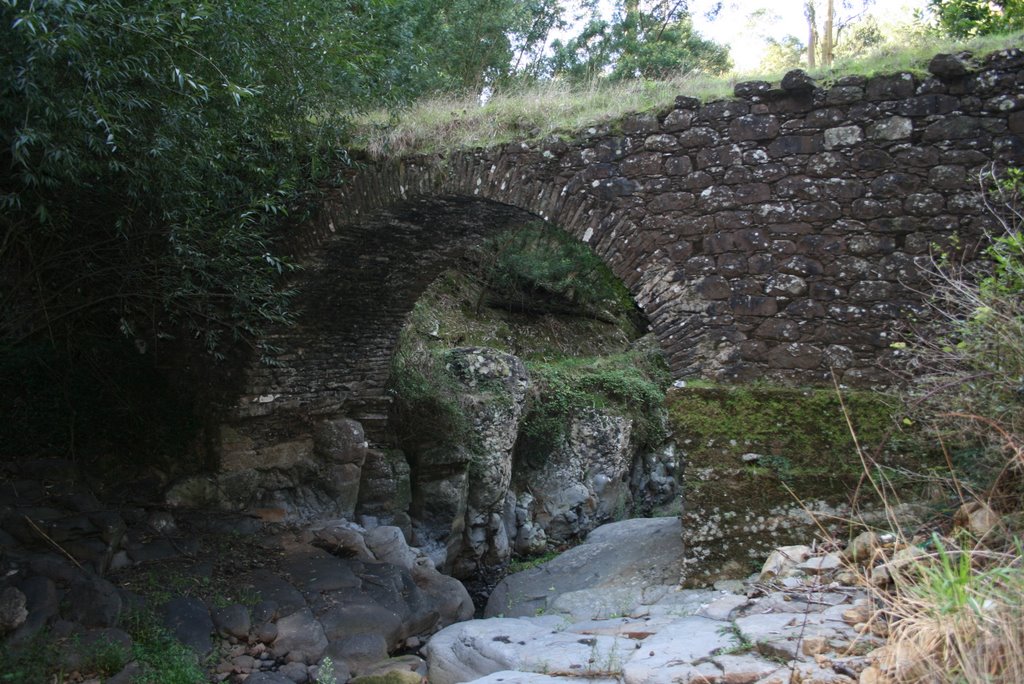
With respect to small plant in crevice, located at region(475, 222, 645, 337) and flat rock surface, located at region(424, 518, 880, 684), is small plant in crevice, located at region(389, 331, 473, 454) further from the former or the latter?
small plant in crevice, located at region(475, 222, 645, 337)

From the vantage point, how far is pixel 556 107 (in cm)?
702

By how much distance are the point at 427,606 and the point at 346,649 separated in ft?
3.71

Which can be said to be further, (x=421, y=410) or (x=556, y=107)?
(x=421, y=410)

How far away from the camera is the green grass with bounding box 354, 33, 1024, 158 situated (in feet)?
19.0

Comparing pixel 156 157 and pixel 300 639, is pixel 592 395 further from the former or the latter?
pixel 156 157

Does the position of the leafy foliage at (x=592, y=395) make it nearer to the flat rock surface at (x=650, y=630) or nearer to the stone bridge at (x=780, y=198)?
the flat rock surface at (x=650, y=630)

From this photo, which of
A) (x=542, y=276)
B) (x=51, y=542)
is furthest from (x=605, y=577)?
(x=542, y=276)

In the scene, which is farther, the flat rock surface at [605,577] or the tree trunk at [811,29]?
the tree trunk at [811,29]

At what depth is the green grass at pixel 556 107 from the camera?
5.80 metres

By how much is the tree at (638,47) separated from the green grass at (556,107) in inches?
267

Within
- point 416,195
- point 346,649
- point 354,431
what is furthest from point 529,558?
point 416,195

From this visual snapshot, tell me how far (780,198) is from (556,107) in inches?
83.5

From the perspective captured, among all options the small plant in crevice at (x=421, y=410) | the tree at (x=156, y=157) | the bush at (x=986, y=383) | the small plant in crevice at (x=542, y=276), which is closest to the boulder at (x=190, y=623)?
the tree at (x=156, y=157)

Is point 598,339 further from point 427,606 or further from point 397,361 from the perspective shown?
point 427,606
